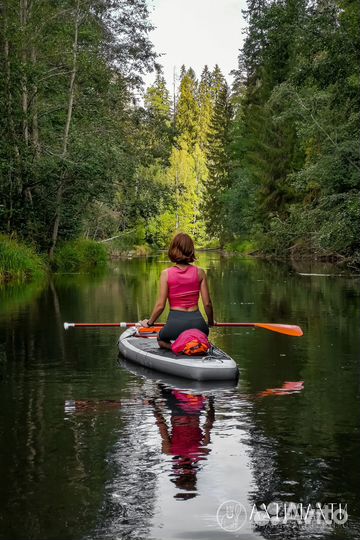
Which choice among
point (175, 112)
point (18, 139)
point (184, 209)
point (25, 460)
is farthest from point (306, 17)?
point (175, 112)

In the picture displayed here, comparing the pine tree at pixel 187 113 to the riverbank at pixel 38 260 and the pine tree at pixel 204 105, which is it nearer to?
the pine tree at pixel 204 105

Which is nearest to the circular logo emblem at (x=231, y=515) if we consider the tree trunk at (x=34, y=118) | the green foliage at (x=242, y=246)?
the tree trunk at (x=34, y=118)

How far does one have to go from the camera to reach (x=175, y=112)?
95.4 meters

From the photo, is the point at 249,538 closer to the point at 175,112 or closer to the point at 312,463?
the point at 312,463

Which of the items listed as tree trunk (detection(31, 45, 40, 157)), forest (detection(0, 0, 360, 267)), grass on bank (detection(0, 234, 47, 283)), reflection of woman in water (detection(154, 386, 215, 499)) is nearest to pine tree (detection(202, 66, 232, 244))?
forest (detection(0, 0, 360, 267))

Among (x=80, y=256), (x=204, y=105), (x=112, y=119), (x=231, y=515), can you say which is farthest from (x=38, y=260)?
(x=204, y=105)

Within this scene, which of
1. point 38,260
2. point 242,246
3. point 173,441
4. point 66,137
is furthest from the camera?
point 242,246

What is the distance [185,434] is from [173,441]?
263 mm

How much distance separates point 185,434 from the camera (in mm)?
6398

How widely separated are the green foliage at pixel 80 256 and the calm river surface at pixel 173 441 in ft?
59.1

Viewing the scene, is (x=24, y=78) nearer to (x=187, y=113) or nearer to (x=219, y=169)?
(x=219, y=169)

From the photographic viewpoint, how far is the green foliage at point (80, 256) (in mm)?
30484

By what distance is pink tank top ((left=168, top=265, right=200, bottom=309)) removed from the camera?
29.0 ft

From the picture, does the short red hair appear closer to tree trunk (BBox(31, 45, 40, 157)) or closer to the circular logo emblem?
the circular logo emblem
